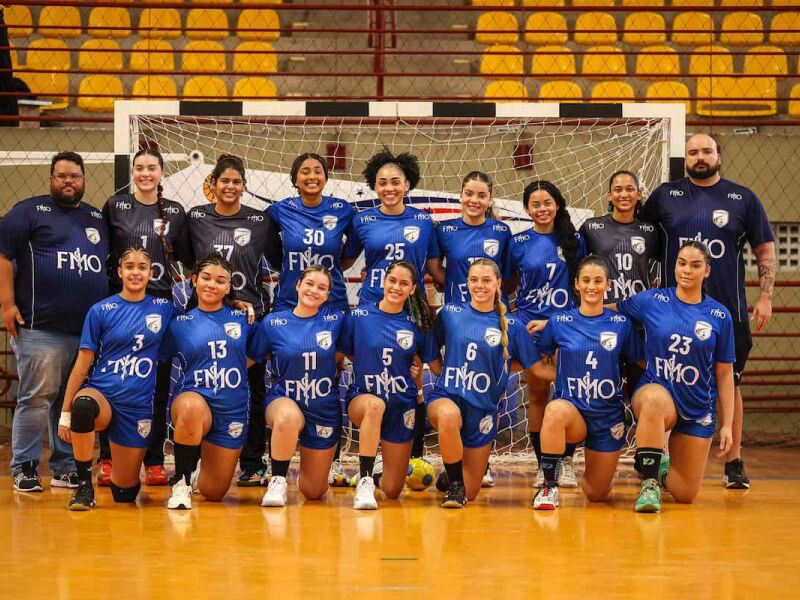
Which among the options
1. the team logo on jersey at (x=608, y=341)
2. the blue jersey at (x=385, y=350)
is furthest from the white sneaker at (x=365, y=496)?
the team logo on jersey at (x=608, y=341)

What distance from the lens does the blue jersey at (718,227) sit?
5871mm

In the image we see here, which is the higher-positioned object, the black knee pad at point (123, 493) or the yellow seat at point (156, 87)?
the yellow seat at point (156, 87)

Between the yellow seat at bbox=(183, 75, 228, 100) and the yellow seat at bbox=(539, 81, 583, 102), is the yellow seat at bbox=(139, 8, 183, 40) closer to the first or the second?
the yellow seat at bbox=(183, 75, 228, 100)

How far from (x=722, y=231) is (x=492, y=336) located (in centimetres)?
149

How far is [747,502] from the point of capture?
5.43m

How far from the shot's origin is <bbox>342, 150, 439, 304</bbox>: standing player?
5.81 meters

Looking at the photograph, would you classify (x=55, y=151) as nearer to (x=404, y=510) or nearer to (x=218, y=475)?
(x=218, y=475)

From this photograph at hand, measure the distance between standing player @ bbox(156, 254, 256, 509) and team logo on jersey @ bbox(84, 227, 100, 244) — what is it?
0.73 m

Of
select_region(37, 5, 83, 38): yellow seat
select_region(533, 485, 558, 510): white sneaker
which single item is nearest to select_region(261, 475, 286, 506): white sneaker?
select_region(533, 485, 558, 510): white sneaker

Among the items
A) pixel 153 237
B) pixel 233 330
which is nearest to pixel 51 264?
pixel 153 237

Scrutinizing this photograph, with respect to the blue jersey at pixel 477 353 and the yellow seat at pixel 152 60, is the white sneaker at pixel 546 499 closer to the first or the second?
the blue jersey at pixel 477 353

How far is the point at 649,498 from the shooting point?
16.7 ft

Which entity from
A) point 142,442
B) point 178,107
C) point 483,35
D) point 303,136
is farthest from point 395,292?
point 483,35

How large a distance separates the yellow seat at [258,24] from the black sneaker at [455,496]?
6355mm
